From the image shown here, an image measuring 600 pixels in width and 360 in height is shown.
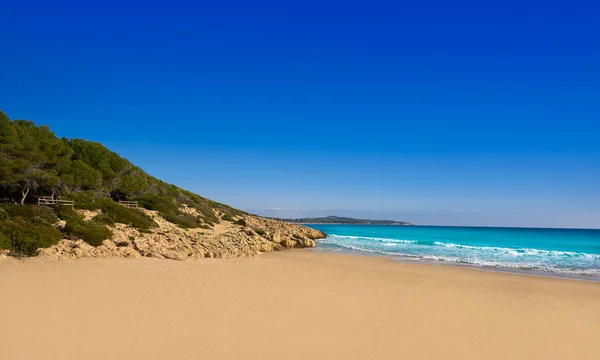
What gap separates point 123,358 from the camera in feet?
21.6

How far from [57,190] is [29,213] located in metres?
11.1

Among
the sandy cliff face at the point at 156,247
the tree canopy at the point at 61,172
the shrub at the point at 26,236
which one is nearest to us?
the shrub at the point at 26,236

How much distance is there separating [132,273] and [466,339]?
1111cm

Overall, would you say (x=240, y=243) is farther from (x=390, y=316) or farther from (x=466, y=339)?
(x=466, y=339)

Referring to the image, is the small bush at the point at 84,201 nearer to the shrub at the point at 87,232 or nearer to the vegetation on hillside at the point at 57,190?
the vegetation on hillside at the point at 57,190

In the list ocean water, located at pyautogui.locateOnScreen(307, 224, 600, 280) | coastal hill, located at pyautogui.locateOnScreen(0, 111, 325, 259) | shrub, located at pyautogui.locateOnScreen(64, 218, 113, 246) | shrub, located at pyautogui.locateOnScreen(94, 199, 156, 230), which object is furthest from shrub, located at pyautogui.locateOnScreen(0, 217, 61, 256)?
ocean water, located at pyautogui.locateOnScreen(307, 224, 600, 280)

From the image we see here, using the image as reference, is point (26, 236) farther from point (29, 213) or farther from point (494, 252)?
point (494, 252)

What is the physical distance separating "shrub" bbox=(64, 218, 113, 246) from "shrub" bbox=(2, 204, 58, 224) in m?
1.07

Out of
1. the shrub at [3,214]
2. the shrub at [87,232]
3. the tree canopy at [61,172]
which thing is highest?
the tree canopy at [61,172]

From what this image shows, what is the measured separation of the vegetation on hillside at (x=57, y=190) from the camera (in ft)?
58.3

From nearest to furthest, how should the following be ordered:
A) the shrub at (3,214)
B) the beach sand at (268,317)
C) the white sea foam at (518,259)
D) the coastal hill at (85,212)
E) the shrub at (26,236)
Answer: the beach sand at (268,317)
the shrub at (26,236)
the coastal hill at (85,212)
the shrub at (3,214)
the white sea foam at (518,259)

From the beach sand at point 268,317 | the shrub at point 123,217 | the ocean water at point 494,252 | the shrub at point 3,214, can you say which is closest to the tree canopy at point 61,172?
the shrub at point 123,217

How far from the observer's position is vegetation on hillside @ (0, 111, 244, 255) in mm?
17766

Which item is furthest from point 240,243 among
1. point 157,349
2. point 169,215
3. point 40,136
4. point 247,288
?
point 40,136
